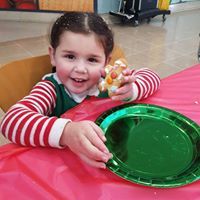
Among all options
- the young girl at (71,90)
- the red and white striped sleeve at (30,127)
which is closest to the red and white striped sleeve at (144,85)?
the young girl at (71,90)

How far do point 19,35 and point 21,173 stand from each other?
2.91 metres

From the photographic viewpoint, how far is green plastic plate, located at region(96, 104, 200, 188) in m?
0.54

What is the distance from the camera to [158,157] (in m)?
0.59

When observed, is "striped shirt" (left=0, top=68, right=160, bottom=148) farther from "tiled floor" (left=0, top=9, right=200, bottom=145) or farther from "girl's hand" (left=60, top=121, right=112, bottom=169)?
"tiled floor" (left=0, top=9, right=200, bottom=145)

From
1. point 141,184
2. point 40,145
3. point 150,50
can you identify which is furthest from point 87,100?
point 150,50

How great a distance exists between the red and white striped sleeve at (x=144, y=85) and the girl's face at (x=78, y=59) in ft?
0.40

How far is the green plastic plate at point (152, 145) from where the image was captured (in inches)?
21.4

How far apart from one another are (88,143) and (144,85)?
14.9 inches

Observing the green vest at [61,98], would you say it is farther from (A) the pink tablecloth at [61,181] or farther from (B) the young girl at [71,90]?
(A) the pink tablecloth at [61,181]

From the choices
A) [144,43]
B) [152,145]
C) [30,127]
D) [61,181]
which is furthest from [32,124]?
[144,43]

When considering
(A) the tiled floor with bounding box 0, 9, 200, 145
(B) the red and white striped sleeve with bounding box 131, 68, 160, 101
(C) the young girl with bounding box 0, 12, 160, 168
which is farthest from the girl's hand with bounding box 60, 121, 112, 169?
(A) the tiled floor with bounding box 0, 9, 200, 145

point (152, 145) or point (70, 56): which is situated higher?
point (70, 56)

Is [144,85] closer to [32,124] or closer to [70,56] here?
[70,56]

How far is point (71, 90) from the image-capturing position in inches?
33.9
